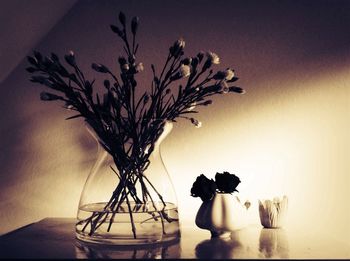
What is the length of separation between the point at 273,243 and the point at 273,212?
167 mm

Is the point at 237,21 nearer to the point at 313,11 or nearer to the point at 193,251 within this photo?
the point at 313,11

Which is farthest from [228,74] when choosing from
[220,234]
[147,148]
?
[220,234]

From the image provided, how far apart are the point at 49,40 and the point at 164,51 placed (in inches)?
14.0

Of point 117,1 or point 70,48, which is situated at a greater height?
point 117,1

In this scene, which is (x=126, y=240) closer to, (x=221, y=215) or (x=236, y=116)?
(x=221, y=215)

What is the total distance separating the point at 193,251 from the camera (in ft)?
2.92

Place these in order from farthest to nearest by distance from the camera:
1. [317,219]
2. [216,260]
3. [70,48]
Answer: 1. [70,48]
2. [317,219]
3. [216,260]

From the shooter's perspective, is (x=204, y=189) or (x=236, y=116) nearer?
(x=204, y=189)

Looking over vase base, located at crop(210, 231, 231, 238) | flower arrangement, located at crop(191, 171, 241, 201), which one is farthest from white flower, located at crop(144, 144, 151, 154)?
vase base, located at crop(210, 231, 231, 238)

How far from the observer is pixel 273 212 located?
1.12m

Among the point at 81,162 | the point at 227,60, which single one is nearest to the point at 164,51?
the point at 227,60

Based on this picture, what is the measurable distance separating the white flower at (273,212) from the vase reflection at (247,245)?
22 mm

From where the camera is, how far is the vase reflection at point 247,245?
846 millimetres

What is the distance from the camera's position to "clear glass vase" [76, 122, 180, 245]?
95 centimetres
